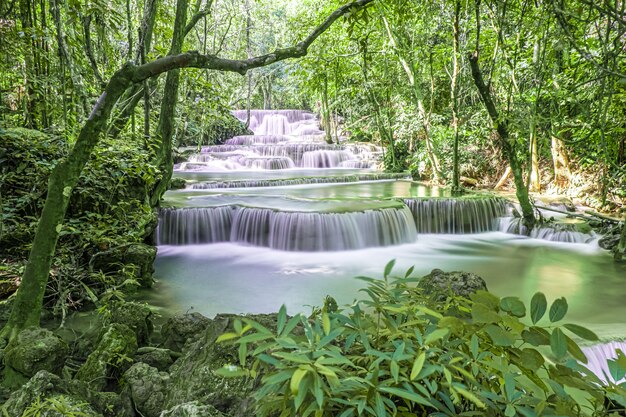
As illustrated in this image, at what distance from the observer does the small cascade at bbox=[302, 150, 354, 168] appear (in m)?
19.4

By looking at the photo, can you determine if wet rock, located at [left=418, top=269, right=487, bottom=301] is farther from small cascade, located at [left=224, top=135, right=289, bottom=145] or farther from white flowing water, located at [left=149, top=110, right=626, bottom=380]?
small cascade, located at [left=224, top=135, right=289, bottom=145]

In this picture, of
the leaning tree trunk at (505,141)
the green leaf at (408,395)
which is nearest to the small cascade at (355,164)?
the leaning tree trunk at (505,141)

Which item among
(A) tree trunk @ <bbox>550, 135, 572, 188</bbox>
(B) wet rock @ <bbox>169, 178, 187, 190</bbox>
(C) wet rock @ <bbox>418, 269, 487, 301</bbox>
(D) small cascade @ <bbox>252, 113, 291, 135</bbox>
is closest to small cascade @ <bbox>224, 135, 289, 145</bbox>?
(D) small cascade @ <bbox>252, 113, 291, 135</bbox>

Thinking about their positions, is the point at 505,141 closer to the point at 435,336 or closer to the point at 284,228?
the point at 284,228

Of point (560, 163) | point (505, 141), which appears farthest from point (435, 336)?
point (560, 163)

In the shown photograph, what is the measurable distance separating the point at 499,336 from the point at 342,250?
22.9ft

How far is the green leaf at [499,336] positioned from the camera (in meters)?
1.00

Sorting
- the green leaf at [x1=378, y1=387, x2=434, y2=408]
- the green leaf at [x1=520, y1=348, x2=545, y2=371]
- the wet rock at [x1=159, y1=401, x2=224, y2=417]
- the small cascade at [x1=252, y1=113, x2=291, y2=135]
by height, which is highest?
the small cascade at [x1=252, y1=113, x2=291, y2=135]

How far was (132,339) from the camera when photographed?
274cm

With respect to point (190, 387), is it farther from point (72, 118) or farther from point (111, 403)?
point (72, 118)

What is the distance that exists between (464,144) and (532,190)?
2687mm

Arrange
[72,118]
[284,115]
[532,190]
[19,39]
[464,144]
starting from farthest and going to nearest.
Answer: [284,115] < [464,144] < [532,190] < [72,118] < [19,39]

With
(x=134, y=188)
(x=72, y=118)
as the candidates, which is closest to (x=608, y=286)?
(x=134, y=188)

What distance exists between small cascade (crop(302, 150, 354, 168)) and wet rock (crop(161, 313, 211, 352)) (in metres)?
16.6
